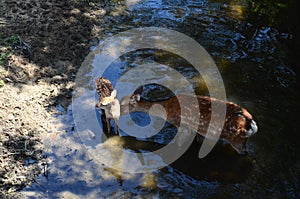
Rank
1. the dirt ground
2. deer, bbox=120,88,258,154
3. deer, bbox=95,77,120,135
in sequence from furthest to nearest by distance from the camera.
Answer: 1. deer, bbox=95,77,120,135
2. the dirt ground
3. deer, bbox=120,88,258,154

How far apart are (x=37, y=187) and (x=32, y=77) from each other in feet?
8.12

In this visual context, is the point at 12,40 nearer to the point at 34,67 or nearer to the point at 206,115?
the point at 34,67

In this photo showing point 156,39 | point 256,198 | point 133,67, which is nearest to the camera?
point 256,198

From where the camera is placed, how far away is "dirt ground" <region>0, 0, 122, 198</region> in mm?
5195

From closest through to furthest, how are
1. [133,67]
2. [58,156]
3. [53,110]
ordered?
[58,156] → [53,110] → [133,67]

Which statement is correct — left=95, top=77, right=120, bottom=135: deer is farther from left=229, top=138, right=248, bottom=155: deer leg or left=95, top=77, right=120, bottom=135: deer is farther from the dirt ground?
left=229, top=138, right=248, bottom=155: deer leg

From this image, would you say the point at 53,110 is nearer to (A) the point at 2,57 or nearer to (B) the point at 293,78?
(A) the point at 2,57

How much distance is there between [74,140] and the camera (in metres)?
5.63

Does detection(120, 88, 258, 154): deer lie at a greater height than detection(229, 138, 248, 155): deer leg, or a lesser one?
greater

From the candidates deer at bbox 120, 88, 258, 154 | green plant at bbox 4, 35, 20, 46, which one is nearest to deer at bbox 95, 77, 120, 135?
deer at bbox 120, 88, 258, 154

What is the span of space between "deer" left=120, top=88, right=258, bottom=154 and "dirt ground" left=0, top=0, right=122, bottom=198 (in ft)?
4.43

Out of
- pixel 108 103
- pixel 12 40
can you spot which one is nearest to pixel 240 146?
pixel 108 103

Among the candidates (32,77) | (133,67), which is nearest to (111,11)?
(133,67)

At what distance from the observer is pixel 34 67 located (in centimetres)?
672
